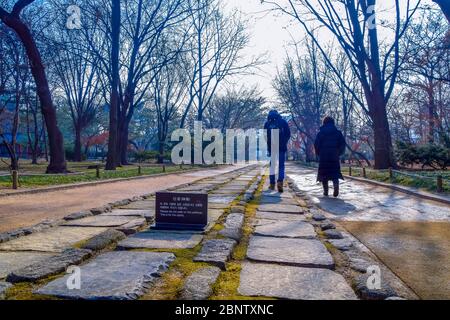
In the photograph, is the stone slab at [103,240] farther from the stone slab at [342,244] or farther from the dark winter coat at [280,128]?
the dark winter coat at [280,128]

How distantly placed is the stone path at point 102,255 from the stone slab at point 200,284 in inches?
0.8

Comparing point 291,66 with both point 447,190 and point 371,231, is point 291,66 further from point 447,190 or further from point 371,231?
point 371,231

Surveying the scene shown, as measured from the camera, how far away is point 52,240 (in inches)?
133

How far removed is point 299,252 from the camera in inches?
119

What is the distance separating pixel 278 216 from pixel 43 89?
455 inches

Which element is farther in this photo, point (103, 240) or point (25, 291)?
point (103, 240)

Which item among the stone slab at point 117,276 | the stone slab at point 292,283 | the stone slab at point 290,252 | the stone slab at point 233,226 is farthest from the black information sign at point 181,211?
the stone slab at point 292,283

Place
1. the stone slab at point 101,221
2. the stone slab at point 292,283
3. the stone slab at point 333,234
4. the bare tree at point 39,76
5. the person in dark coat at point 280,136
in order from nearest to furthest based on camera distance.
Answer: the stone slab at point 292,283 → the stone slab at point 333,234 → the stone slab at point 101,221 → the person in dark coat at point 280,136 → the bare tree at point 39,76

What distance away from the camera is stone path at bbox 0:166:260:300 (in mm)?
2102

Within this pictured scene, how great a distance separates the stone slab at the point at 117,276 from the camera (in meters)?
1.98

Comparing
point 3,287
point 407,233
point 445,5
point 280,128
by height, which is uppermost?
point 445,5

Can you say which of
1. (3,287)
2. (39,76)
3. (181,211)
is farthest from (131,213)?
(39,76)

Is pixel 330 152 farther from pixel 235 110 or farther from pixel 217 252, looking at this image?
pixel 235 110
